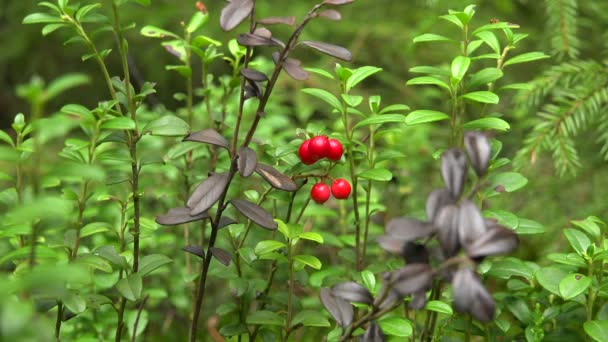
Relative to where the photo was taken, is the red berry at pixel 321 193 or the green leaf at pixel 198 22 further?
the green leaf at pixel 198 22

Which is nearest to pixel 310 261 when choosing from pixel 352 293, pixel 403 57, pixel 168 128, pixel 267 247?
pixel 267 247

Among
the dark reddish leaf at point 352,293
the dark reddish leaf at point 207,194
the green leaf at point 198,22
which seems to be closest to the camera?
the dark reddish leaf at point 352,293

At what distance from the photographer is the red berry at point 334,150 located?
1314 millimetres

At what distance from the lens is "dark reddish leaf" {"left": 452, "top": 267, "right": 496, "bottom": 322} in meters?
0.82

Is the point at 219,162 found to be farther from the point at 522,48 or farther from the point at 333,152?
the point at 522,48

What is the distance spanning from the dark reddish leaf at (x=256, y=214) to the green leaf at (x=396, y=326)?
32cm

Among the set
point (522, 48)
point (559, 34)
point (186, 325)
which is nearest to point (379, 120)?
point (559, 34)

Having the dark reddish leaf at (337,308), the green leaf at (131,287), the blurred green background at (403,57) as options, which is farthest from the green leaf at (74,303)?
the blurred green background at (403,57)

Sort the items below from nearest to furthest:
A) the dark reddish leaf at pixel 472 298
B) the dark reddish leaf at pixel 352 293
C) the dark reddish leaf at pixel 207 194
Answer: the dark reddish leaf at pixel 472 298 → the dark reddish leaf at pixel 352 293 → the dark reddish leaf at pixel 207 194

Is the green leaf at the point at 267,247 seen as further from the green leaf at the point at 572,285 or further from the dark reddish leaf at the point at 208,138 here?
the green leaf at the point at 572,285

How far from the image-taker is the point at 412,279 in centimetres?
88

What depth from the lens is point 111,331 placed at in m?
1.72

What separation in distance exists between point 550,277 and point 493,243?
60cm

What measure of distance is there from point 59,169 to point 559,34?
189cm
